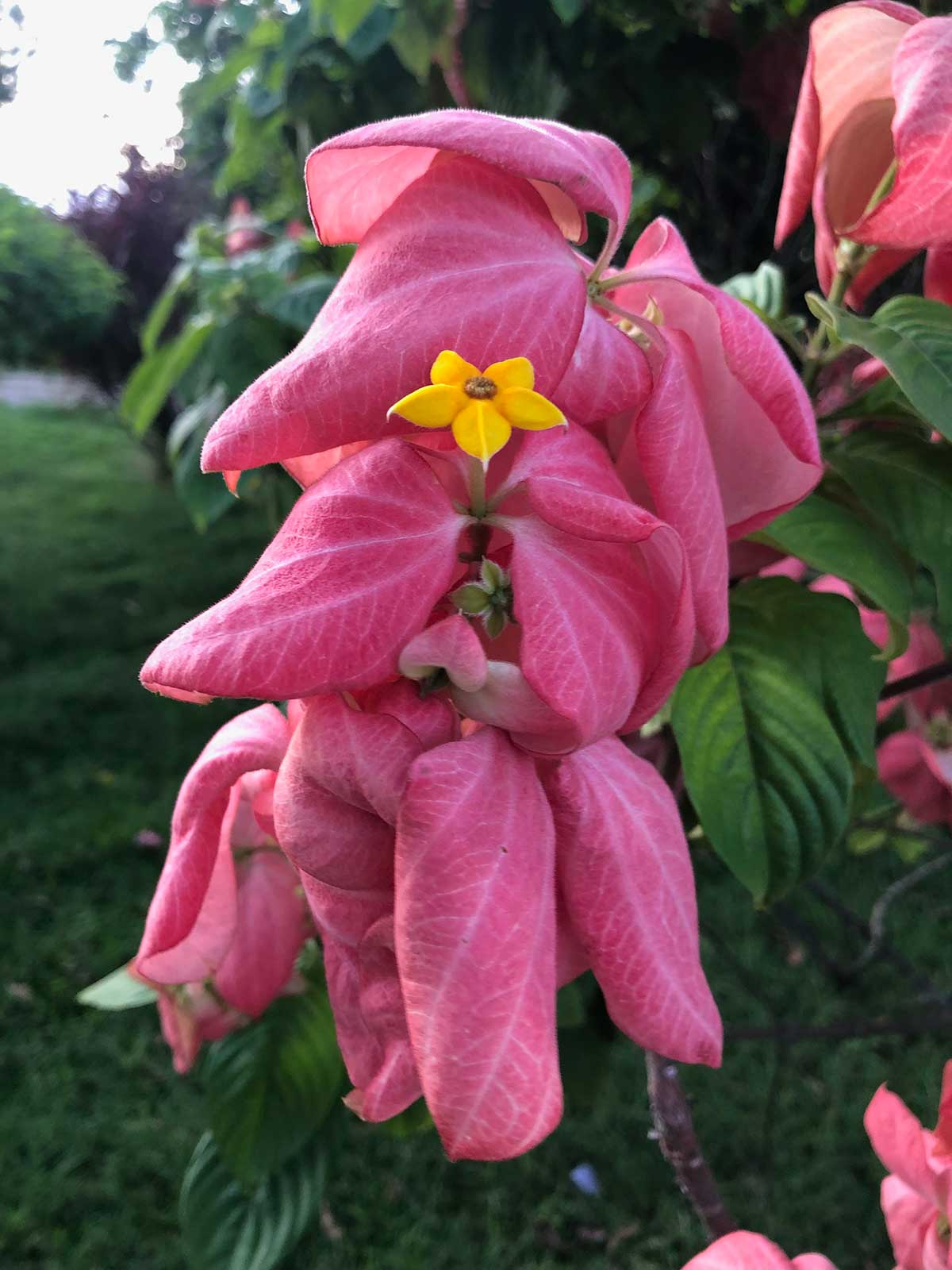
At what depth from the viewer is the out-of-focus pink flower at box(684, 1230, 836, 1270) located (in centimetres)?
36

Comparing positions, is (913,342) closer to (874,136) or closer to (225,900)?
(874,136)

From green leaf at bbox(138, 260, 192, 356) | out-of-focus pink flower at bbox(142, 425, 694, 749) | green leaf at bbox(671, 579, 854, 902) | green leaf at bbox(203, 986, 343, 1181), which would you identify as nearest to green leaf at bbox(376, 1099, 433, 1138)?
green leaf at bbox(203, 986, 343, 1181)

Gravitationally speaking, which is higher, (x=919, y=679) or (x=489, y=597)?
→ (x=489, y=597)

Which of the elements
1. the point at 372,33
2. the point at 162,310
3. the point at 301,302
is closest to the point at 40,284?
the point at 162,310

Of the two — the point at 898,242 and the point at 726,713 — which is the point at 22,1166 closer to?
the point at 726,713

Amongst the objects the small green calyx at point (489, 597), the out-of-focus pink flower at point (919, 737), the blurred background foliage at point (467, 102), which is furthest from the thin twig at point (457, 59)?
the small green calyx at point (489, 597)

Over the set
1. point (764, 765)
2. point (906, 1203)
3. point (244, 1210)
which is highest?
point (764, 765)

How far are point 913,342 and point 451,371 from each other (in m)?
0.21

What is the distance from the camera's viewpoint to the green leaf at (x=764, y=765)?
0.41 meters

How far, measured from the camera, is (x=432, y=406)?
0.76 feet

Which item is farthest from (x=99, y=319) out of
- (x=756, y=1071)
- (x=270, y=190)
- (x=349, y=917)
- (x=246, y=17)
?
(x=349, y=917)

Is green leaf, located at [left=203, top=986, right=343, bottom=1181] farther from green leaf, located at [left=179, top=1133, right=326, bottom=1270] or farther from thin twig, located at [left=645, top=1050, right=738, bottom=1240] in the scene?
thin twig, located at [left=645, top=1050, right=738, bottom=1240]

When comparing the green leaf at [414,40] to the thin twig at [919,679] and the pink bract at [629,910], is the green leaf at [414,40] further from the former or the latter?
the pink bract at [629,910]

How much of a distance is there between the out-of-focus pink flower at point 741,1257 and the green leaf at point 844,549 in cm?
24
